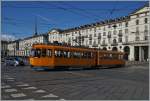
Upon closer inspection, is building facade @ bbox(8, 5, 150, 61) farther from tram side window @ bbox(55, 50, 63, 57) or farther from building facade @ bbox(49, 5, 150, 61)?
tram side window @ bbox(55, 50, 63, 57)

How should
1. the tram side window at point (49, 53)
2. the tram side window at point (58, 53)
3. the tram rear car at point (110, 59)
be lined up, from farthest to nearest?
the tram rear car at point (110, 59), the tram side window at point (58, 53), the tram side window at point (49, 53)

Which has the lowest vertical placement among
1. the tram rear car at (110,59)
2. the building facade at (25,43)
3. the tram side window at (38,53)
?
the tram rear car at (110,59)

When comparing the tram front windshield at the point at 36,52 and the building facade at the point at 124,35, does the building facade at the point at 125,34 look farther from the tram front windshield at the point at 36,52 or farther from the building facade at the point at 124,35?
the tram front windshield at the point at 36,52

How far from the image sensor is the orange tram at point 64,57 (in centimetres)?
2586

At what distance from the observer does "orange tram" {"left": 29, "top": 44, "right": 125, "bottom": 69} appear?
1018 inches

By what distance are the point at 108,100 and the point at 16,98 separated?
330cm

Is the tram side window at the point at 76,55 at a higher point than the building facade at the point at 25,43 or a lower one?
lower

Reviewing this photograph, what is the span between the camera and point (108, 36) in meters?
99.2

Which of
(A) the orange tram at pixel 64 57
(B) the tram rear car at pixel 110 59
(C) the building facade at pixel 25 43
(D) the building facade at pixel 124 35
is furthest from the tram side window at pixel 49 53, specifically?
(C) the building facade at pixel 25 43

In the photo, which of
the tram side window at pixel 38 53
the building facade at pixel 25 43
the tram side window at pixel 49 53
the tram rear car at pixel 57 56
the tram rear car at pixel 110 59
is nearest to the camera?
the tram rear car at pixel 57 56

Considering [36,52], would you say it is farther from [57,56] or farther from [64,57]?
[64,57]

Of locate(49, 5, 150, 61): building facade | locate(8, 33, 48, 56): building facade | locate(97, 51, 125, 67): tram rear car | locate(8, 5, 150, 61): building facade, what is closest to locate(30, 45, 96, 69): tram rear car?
locate(97, 51, 125, 67): tram rear car

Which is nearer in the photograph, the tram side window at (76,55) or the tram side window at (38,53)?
the tram side window at (38,53)

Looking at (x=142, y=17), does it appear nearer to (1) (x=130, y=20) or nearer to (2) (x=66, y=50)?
(1) (x=130, y=20)
